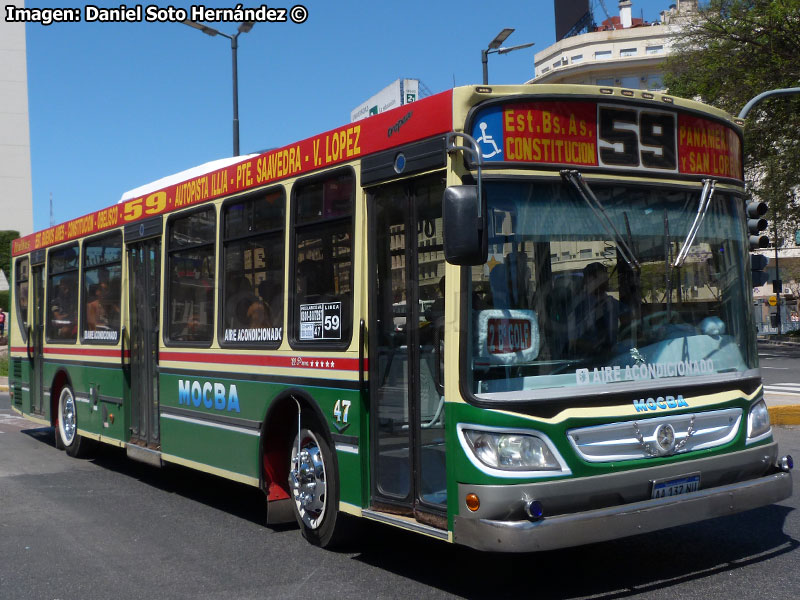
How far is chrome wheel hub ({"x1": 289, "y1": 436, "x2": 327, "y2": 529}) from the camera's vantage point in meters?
6.67

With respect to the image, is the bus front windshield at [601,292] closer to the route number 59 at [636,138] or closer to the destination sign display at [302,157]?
the route number 59 at [636,138]

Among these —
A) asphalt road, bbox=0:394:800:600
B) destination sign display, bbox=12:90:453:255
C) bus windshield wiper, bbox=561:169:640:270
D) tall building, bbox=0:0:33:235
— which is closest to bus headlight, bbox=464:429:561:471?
asphalt road, bbox=0:394:800:600

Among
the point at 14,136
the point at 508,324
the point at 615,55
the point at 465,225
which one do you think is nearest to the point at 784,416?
the point at 508,324

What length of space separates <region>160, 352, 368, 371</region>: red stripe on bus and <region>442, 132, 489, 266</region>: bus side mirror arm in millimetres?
1447

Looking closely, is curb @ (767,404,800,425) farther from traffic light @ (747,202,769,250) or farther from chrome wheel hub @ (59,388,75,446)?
chrome wheel hub @ (59,388,75,446)

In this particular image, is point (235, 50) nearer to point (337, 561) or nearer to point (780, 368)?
point (337, 561)

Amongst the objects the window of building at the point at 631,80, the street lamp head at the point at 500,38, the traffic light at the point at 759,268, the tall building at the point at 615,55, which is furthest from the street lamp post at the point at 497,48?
the window of building at the point at 631,80

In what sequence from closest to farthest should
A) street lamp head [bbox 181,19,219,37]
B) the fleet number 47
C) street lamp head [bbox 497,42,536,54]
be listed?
the fleet number 47 < street lamp head [bbox 181,19,219,37] < street lamp head [bbox 497,42,536,54]

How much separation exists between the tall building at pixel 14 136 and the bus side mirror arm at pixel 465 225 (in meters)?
72.5

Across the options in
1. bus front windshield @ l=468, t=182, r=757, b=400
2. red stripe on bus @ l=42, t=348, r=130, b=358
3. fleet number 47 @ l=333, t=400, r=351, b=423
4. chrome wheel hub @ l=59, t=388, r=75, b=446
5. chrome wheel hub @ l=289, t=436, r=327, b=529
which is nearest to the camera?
bus front windshield @ l=468, t=182, r=757, b=400

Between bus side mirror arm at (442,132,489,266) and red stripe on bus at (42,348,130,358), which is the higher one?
bus side mirror arm at (442,132,489,266)

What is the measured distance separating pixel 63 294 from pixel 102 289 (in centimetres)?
148

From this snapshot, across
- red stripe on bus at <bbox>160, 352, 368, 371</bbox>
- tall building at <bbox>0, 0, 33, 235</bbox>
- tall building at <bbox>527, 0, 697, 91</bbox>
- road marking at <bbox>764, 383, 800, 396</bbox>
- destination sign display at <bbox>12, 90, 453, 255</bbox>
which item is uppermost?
tall building at <bbox>527, 0, 697, 91</bbox>

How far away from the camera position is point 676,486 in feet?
17.6
